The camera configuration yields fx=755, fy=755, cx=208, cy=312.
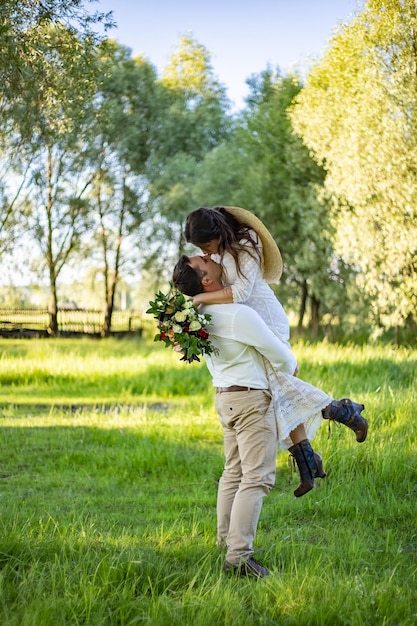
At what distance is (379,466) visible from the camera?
23.3ft

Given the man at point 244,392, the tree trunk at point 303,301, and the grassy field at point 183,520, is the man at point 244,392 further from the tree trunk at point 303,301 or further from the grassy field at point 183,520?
the tree trunk at point 303,301

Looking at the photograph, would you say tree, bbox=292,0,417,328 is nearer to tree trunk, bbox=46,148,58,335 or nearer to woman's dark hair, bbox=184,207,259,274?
tree trunk, bbox=46,148,58,335

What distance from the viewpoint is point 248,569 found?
4383 millimetres

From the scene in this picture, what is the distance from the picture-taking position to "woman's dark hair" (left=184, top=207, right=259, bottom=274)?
446 cm

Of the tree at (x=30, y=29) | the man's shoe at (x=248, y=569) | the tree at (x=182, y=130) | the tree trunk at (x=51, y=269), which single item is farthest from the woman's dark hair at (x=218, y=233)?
the tree at (x=182, y=130)

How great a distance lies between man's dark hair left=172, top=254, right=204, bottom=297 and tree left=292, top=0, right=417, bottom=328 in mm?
15804

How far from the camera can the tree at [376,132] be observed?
19062mm

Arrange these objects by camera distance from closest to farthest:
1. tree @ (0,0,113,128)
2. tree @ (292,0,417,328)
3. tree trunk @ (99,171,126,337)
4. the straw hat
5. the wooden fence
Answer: the straw hat
tree @ (0,0,113,128)
tree @ (292,0,417,328)
the wooden fence
tree trunk @ (99,171,126,337)

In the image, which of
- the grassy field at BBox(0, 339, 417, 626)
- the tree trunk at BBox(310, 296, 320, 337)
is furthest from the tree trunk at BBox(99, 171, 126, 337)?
the grassy field at BBox(0, 339, 417, 626)

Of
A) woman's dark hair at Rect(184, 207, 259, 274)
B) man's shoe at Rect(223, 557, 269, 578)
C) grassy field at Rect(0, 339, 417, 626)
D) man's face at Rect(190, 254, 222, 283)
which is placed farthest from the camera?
man's face at Rect(190, 254, 222, 283)

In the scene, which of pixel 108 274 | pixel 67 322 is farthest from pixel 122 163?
pixel 67 322

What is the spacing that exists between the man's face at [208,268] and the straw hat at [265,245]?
1.13 feet

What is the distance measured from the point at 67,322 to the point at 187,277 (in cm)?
3135

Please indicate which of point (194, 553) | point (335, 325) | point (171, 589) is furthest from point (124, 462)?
point (335, 325)
